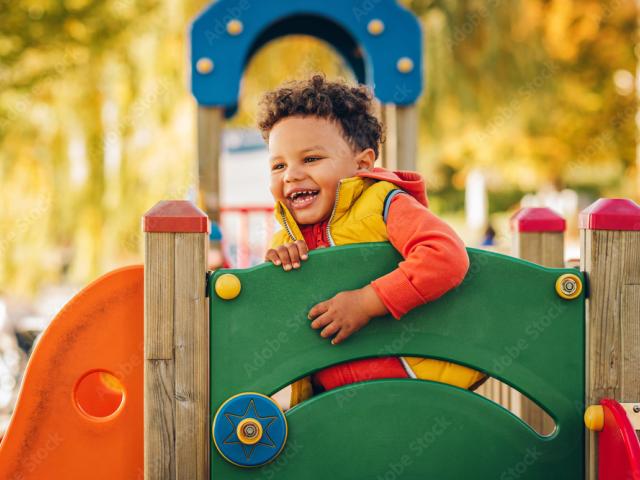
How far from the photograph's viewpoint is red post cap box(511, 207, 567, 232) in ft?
8.66

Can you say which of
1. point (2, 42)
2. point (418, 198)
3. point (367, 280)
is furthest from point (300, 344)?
point (2, 42)

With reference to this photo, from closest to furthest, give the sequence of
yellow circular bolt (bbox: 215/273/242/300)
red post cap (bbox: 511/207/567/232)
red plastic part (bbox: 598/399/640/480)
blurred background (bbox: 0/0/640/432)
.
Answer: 1. red plastic part (bbox: 598/399/640/480)
2. yellow circular bolt (bbox: 215/273/242/300)
3. red post cap (bbox: 511/207/567/232)
4. blurred background (bbox: 0/0/640/432)

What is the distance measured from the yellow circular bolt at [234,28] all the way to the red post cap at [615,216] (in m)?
2.49

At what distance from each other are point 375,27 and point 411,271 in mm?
2410

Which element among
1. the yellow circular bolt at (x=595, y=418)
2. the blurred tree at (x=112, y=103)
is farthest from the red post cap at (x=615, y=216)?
the blurred tree at (x=112, y=103)

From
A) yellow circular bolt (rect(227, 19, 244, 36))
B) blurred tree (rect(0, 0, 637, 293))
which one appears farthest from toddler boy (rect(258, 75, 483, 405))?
blurred tree (rect(0, 0, 637, 293))

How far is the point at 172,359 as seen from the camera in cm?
168

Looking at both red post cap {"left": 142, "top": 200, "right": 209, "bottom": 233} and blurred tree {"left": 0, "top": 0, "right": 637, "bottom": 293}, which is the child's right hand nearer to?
red post cap {"left": 142, "top": 200, "right": 209, "bottom": 233}

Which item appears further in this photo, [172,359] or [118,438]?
[118,438]

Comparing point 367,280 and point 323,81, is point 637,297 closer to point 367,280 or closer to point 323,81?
point 367,280

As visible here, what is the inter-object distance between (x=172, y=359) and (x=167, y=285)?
167 mm

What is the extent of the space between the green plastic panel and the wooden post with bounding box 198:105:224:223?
85.0 inches

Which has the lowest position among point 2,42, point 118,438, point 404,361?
point 118,438

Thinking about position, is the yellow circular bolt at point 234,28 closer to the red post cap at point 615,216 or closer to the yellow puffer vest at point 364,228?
the yellow puffer vest at point 364,228
